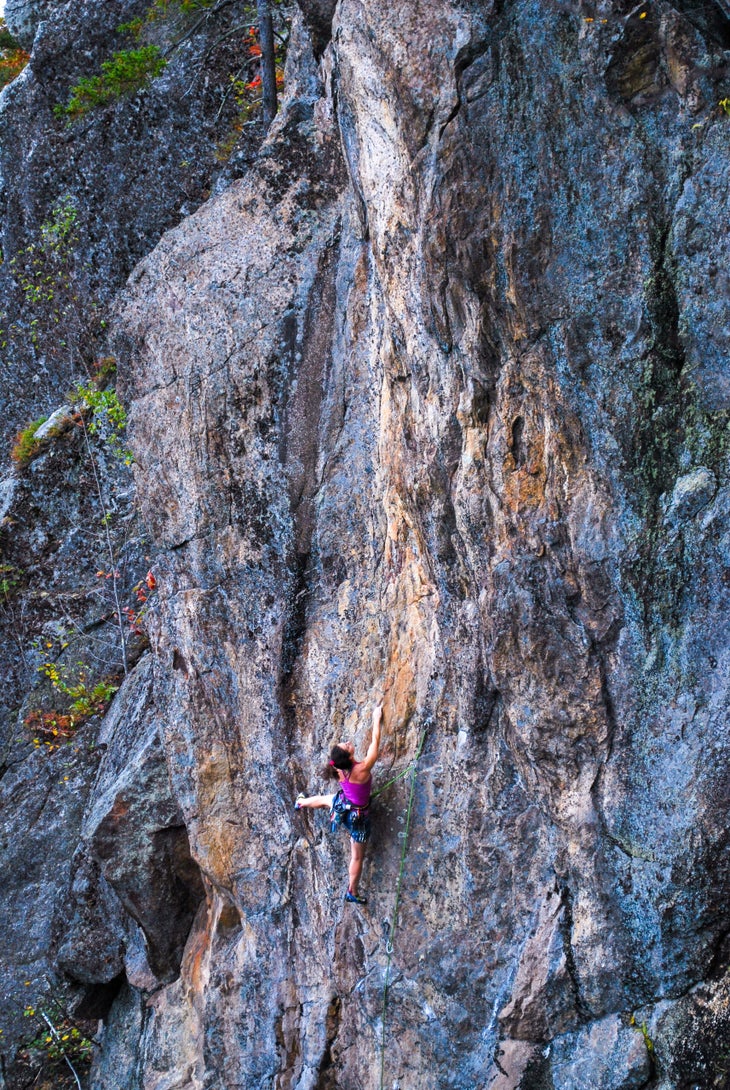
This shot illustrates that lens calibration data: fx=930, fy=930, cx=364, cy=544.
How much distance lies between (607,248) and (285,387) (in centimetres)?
384

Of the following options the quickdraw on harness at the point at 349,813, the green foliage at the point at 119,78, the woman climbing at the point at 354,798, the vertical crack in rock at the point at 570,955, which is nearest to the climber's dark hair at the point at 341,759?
the woman climbing at the point at 354,798

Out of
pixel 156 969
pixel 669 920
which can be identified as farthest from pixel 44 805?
pixel 669 920

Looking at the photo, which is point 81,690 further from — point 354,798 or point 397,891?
point 397,891

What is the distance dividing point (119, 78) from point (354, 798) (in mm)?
11988

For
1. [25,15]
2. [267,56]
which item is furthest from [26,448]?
[25,15]

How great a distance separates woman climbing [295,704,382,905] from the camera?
7.66 meters

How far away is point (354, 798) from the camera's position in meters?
7.78

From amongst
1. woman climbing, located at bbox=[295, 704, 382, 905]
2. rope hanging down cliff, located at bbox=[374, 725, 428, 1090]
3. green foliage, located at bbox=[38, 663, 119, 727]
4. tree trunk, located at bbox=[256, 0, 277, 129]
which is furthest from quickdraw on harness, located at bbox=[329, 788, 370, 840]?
tree trunk, located at bbox=[256, 0, 277, 129]

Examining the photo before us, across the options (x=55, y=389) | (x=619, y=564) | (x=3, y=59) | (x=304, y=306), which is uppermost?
(x=3, y=59)

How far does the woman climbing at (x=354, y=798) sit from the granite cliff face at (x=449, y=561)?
0.16 meters

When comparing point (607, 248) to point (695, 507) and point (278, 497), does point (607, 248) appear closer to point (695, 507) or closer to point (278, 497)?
point (695, 507)

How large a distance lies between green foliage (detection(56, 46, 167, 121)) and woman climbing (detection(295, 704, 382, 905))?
11.3m

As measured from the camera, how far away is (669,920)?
5941mm

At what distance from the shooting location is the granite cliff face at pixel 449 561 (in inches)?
221
